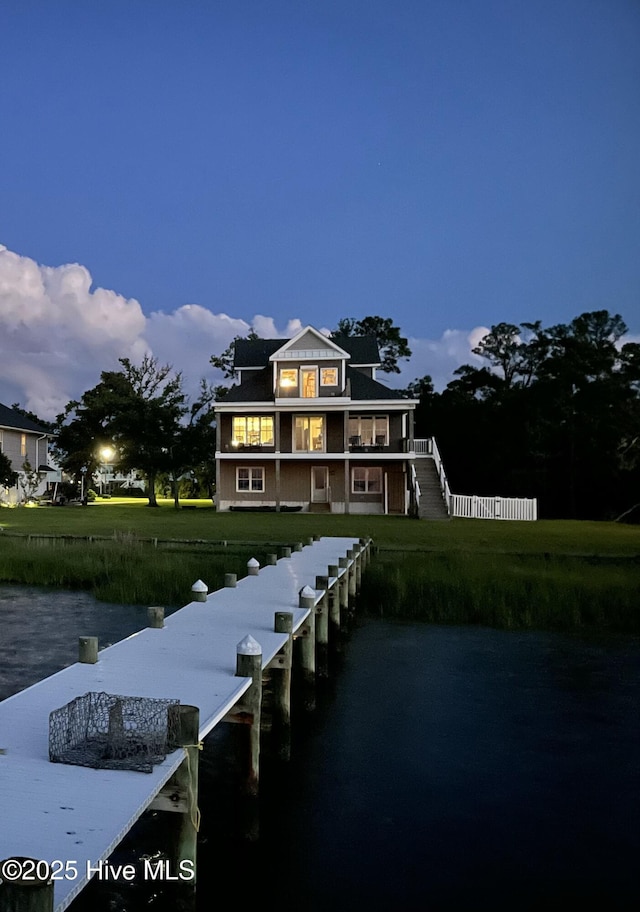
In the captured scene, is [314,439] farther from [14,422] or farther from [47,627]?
[47,627]

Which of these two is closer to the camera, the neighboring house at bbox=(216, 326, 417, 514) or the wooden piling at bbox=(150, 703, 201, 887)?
the wooden piling at bbox=(150, 703, 201, 887)

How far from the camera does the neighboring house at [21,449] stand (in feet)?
145

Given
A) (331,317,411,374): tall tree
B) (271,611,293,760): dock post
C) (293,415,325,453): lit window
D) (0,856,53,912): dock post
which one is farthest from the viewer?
(331,317,411,374): tall tree

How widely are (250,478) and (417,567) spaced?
22.1 m

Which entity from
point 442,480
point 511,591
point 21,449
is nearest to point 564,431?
point 442,480

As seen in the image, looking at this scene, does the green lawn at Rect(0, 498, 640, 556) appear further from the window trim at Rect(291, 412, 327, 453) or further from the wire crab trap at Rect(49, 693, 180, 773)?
the wire crab trap at Rect(49, 693, 180, 773)

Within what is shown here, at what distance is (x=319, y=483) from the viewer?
37906 mm

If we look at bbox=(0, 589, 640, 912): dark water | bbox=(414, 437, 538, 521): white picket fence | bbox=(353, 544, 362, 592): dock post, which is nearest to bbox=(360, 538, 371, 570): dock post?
bbox=(353, 544, 362, 592): dock post

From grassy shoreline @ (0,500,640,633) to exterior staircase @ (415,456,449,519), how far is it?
5847 millimetres

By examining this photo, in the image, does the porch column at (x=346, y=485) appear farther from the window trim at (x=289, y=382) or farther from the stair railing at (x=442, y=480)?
the window trim at (x=289, y=382)

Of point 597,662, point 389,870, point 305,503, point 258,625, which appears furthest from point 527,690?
point 305,503

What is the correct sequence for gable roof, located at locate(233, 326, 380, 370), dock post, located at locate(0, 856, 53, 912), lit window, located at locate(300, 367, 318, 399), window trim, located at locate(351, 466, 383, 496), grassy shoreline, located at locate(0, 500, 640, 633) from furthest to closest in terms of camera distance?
1. gable roof, located at locate(233, 326, 380, 370)
2. window trim, located at locate(351, 466, 383, 496)
3. lit window, located at locate(300, 367, 318, 399)
4. grassy shoreline, located at locate(0, 500, 640, 633)
5. dock post, located at locate(0, 856, 53, 912)

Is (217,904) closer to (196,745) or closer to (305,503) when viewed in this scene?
(196,745)

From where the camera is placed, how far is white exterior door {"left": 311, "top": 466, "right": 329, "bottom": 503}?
1484 inches
